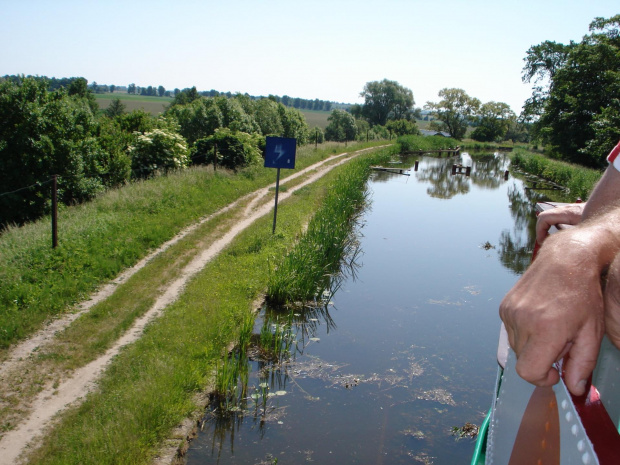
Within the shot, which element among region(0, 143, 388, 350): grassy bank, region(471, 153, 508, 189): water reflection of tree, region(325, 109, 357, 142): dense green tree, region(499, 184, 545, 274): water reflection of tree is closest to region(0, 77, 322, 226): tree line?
region(0, 143, 388, 350): grassy bank

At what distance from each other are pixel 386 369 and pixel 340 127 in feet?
175

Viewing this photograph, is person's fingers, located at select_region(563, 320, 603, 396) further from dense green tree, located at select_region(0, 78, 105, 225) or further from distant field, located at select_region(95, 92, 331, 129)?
distant field, located at select_region(95, 92, 331, 129)

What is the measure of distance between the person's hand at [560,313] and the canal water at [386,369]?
16.1 feet

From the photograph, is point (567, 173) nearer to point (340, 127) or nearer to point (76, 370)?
point (76, 370)

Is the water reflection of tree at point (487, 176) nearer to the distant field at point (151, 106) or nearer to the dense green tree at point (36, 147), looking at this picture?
the dense green tree at point (36, 147)

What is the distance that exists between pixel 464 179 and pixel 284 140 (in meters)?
23.9

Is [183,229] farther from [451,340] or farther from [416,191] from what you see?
[416,191]

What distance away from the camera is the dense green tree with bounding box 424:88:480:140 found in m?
82.0

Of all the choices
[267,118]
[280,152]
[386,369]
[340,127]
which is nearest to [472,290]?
[386,369]

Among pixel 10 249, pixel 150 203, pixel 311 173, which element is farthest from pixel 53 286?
pixel 311 173

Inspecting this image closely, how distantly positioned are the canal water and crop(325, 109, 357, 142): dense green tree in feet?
146

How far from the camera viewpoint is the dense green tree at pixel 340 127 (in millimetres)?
58594

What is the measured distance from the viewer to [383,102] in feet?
268

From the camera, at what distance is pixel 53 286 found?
7.98m
